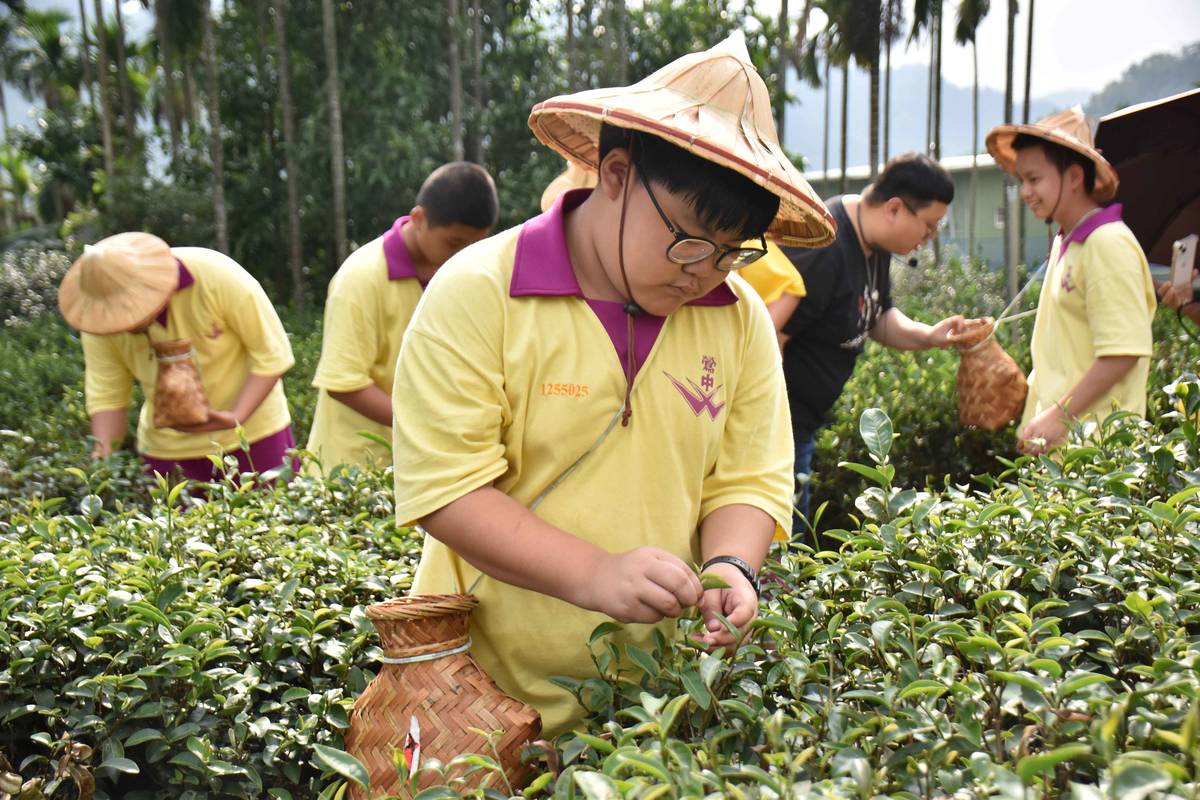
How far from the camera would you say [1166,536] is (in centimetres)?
175

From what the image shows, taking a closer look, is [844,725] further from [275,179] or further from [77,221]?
[77,221]

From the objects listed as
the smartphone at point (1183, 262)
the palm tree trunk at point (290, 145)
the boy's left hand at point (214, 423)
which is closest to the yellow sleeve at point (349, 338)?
the boy's left hand at point (214, 423)

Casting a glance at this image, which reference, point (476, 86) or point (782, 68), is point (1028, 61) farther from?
point (476, 86)

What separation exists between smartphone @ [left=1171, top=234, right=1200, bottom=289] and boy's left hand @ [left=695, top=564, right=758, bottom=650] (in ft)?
10.6

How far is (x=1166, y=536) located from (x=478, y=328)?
119 centimetres

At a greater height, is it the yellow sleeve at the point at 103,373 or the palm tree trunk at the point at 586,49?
the palm tree trunk at the point at 586,49

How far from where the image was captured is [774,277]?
3.65 meters

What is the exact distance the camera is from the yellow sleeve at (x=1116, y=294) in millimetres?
3359

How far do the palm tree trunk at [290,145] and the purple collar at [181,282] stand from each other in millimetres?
12450

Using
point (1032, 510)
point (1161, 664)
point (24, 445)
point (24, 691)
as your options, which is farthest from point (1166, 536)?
point (24, 445)

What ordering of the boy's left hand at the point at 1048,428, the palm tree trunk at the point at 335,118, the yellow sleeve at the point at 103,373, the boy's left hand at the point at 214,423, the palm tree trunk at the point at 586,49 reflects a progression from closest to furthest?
the boy's left hand at the point at 1048,428 < the boy's left hand at the point at 214,423 < the yellow sleeve at the point at 103,373 < the palm tree trunk at the point at 335,118 < the palm tree trunk at the point at 586,49

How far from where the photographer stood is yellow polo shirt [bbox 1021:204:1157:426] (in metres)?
3.39

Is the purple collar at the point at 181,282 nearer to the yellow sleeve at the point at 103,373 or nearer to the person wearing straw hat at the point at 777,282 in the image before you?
the yellow sleeve at the point at 103,373

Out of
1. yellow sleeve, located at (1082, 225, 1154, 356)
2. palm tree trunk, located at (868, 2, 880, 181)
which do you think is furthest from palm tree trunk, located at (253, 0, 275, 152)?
yellow sleeve, located at (1082, 225, 1154, 356)
